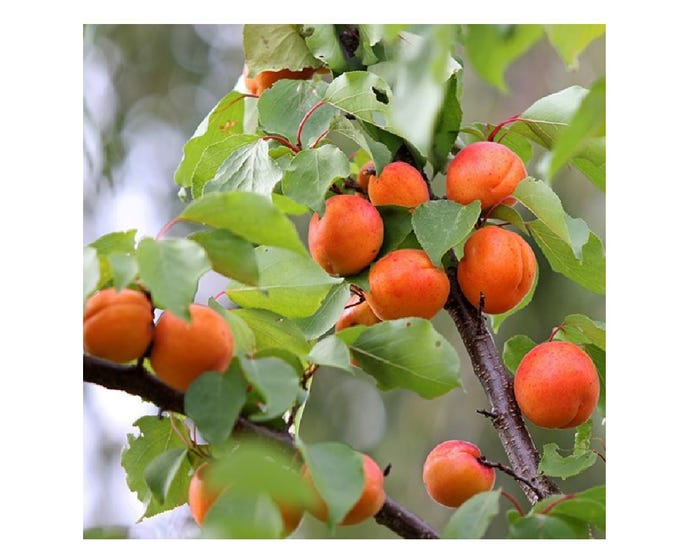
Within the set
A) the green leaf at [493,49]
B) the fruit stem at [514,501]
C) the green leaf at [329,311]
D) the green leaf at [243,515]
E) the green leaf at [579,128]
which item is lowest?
the fruit stem at [514,501]

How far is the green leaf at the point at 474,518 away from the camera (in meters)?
0.48

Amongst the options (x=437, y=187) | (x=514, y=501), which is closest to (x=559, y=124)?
(x=514, y=501)

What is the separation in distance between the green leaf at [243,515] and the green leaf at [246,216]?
0.12 metres

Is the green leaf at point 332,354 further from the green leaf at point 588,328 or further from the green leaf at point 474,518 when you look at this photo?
the green leaf at point 588,328

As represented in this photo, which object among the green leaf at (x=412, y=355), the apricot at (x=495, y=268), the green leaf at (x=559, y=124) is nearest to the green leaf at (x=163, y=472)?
the green leaf at (x=412, y=355)

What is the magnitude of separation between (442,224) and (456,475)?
158 millimetres

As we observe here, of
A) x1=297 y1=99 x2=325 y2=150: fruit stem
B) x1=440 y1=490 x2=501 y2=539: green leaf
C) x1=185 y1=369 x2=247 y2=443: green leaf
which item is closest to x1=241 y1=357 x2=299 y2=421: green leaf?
x1=185 y1=369 x2=247 y2=443: green leaf

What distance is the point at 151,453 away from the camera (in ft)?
1.91

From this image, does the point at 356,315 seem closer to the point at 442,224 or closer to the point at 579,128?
the point at 442,224

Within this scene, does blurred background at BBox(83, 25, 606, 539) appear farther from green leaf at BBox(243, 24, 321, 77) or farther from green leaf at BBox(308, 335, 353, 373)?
green leaf at BBox(308, 335, 353, 373)

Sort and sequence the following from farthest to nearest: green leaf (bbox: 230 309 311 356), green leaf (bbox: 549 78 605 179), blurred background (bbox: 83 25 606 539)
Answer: blurred background (bbox: 83 25 606 539)
green leaf (bbox: 230 309 311 356)
green leaf (bbox: 549 78 605 179)

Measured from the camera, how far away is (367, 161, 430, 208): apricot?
0.63 metres

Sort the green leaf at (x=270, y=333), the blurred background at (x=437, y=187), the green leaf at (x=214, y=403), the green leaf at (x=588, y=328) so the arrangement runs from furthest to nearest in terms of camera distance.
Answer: the blurred background at (x=437, y=187)
the green leaf at (x=588, y=328)
the green leaf at (x=270, y=333)
the green leaf at (x=214, y=403)

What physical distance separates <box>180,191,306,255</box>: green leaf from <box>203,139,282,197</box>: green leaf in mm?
121
